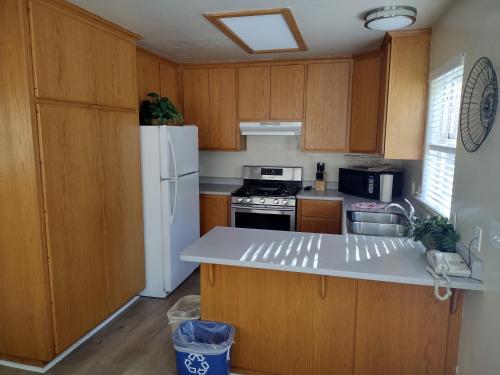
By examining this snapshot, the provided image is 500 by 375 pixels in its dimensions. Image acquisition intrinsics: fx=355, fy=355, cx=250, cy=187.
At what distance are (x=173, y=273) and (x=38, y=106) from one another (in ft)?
6.21

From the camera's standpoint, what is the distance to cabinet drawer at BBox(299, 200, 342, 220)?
12.5 feet

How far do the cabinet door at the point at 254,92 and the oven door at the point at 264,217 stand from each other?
1075mm

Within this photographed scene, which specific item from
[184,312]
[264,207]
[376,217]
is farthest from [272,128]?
[184,312]

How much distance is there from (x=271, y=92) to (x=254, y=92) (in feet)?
0.66

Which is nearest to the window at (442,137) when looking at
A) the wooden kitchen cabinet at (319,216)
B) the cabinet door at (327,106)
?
the wooden kitchen cabinet at (319,216)

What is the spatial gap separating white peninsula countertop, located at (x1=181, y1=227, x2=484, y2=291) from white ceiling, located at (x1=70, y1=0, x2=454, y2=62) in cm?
148

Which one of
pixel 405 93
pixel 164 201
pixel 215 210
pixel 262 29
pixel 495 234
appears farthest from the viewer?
pixel 215 210

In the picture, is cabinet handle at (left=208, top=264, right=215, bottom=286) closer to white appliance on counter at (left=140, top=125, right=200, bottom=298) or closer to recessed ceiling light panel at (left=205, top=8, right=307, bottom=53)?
white appliance on counter at (left=140, top=125, right=200, bottom=298)

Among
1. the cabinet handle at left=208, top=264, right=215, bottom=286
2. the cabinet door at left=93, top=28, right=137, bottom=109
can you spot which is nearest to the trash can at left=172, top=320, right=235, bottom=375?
the cabinet handle at left=208, top=264, right=215, bottom=286

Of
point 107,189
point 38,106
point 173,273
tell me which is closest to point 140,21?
point 38,106

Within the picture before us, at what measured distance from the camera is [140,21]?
261cm

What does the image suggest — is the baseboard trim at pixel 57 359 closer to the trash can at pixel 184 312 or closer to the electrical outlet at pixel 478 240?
the trash can at pixel 184 312

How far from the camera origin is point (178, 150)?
334cm

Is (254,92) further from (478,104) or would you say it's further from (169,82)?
(478,104)
